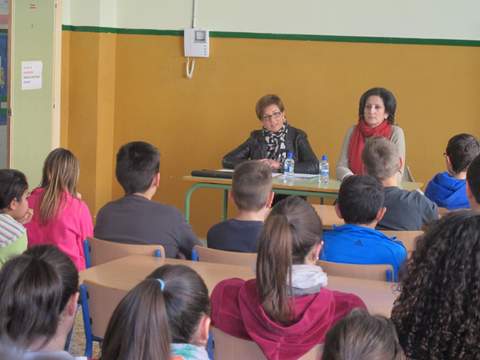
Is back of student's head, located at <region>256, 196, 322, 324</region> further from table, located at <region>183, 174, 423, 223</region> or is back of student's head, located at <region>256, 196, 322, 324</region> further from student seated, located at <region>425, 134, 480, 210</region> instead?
table, located at <region>183, 174, 423, 223</region>

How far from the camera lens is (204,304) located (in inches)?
80.2

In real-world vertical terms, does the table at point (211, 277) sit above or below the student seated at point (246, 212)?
below

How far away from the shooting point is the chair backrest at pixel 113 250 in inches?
137

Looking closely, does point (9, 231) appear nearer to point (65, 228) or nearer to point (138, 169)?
point (65, 228)

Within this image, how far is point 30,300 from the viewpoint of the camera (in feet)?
6.60

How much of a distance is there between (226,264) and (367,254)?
0.58 metres

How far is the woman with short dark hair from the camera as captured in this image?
6332 millimetres

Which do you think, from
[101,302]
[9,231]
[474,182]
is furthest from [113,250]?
[474,182]

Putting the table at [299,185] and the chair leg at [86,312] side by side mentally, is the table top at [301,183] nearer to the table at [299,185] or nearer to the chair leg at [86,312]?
the table at [299,185]

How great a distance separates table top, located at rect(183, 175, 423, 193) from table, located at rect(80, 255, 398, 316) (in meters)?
2.21

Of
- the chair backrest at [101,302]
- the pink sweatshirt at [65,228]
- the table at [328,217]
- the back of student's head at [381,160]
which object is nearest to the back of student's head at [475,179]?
the chair backrest at [101,302]

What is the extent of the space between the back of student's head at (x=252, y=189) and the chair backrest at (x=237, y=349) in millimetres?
1093

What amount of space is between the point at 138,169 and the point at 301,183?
1.98 metres

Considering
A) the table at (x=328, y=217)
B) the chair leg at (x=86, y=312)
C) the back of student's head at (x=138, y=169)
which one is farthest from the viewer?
the table at (x=328, y=217)
